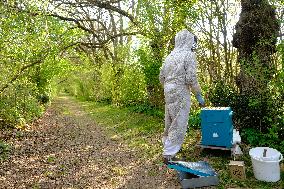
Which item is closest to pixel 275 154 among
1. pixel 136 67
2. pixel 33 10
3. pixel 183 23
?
pixel 183 23

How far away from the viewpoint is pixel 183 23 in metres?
9.83

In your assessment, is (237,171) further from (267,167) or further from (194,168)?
(194,168)

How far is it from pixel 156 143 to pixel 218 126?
2.07 m

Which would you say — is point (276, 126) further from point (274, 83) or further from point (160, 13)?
point (160, 13)

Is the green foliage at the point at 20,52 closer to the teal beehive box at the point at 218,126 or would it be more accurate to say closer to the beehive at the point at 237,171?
the teal beehive box at the point at 218,126

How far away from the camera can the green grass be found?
475 cm

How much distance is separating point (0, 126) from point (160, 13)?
235 inches

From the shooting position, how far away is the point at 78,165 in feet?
19.6

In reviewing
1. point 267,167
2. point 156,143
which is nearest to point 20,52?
point 156,143

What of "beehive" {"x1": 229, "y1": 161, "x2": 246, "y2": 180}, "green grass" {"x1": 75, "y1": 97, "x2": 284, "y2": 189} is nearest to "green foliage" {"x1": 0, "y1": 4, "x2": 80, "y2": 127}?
"green grass" {"x1": 75, "y1": 97, "x2": 284, "y2": 189}

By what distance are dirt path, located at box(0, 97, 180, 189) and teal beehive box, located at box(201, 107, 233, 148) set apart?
42.9 inches

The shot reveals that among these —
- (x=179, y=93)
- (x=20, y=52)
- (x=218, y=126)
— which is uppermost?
(x=20, y=52)

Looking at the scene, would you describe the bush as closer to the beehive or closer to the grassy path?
the grassy path

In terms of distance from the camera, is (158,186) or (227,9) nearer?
(158,186)
